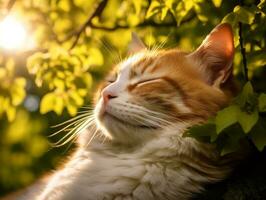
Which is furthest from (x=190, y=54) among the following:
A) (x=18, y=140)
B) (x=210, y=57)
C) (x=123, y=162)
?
(x=18, y=140)

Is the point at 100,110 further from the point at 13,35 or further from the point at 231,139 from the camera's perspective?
the point at 13,35

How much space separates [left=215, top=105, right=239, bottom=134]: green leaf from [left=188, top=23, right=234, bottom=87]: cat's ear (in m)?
0.45

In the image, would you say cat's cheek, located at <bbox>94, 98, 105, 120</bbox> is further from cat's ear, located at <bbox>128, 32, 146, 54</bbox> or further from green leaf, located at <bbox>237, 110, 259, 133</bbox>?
green leaf, located at <bbox>237, 110, 259, 133</bbox>

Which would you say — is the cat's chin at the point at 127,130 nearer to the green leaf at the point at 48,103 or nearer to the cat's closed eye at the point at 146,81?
the cat's closed eye at the point at 146,81

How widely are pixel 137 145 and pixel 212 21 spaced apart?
128cm

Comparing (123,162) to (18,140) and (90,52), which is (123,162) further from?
(18,140)

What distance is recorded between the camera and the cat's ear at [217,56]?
3005mm

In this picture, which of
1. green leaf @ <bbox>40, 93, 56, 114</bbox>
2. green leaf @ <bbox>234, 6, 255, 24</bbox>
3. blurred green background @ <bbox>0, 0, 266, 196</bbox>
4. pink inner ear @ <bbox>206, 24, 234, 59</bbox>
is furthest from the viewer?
green leaf @ <bbox>40, 93, 56, 114</bbox>

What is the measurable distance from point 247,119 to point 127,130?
26.9 inches

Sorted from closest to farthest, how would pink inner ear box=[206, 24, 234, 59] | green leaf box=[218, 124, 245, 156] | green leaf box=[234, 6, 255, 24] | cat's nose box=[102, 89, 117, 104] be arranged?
green leaf box=[218, 124, 245, 156] < green leaf box=[234, 6, 255, 24] < pink inner ear box=[206, 24, 234, 59] < cat's nose box=[102, 89, 117, 104]

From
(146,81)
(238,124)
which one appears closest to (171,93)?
(146,81)

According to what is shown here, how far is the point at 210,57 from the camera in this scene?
3166mm

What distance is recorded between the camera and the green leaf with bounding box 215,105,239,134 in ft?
8.43

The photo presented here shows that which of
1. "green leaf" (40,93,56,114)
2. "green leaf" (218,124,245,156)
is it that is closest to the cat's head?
"green leaf" (218,124,245,156)
